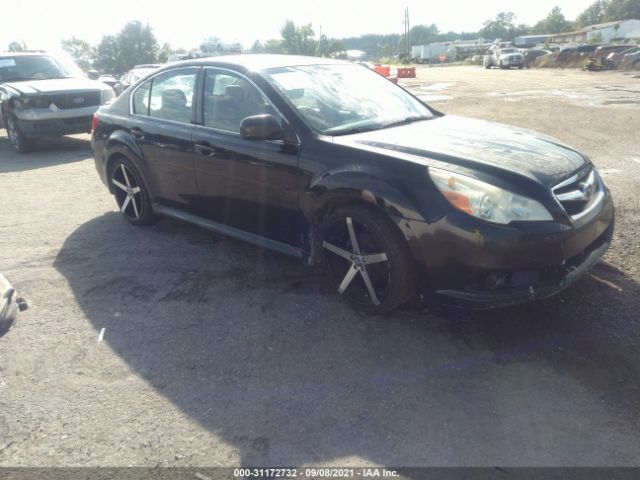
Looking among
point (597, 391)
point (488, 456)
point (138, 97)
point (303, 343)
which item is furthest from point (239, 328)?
point (138, 97)

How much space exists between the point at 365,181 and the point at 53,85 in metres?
9.30

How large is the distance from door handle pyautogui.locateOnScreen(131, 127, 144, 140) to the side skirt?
643mm

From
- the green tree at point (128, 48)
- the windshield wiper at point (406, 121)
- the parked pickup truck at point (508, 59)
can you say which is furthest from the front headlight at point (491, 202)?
the green tree at point (128, 48)

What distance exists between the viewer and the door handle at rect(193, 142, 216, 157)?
13.7 ft

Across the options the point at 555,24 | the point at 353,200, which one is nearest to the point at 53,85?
the point at 353,200

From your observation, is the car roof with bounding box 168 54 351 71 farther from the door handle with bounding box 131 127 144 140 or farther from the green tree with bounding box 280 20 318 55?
the green tree with bounding box 280 20 318 55

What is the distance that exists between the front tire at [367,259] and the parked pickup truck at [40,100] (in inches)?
324

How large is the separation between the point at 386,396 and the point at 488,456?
60 cm

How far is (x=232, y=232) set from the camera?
4293 mm

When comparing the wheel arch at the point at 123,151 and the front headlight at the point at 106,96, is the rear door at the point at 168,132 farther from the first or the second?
the front headlight at the point at 106,96

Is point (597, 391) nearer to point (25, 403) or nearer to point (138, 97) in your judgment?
point (25, 403)

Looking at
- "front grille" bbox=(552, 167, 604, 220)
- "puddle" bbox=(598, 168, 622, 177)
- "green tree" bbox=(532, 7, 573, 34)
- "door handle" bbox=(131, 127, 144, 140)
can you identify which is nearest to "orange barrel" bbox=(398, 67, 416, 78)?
"puddle" bbox=(598, 168, 622, 177)

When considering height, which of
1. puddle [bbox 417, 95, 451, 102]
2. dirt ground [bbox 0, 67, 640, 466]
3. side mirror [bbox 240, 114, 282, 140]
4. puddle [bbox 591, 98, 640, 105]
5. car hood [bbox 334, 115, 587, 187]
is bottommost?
puddle [bbox 417, 95, 451, 102]

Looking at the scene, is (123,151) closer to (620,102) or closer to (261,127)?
(261,127)
